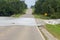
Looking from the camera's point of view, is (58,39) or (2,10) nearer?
(58,39)

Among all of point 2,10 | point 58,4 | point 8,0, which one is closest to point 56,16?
point 58,4

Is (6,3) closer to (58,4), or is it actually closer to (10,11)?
(10,11)

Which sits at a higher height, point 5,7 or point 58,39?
point 58,39

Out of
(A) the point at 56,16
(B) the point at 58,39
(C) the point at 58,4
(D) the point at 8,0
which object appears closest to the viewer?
(B) the point at 58,39

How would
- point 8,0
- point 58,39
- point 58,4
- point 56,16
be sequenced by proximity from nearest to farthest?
point 58,39 < point 56,16 < point 58,4 < point 8,0

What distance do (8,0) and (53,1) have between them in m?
34.0

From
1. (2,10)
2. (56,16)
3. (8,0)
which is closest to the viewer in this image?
A: (56,16)

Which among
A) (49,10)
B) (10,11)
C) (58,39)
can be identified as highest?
(58,39)

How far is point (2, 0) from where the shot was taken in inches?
4195

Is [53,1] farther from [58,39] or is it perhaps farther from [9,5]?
[58,39]

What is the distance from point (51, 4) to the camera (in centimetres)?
7544

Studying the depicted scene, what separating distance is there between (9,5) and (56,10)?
31775mm

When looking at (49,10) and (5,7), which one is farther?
(5,7)

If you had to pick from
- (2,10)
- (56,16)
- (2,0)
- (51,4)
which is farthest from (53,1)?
(2,0)
